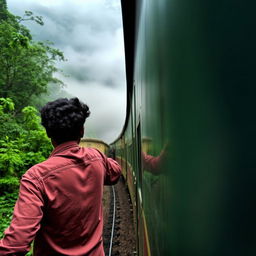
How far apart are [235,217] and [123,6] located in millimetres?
3709

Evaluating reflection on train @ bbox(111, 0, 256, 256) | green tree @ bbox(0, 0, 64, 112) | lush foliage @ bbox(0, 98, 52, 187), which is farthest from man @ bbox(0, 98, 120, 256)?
green tree @ bbox(0, 0, 64, 112)

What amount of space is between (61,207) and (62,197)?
0.16ft

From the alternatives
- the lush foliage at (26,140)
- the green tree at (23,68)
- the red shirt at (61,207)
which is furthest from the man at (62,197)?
the green tree at (23,68)

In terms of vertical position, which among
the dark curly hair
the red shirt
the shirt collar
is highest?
the dark curly hair

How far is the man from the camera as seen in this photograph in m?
1.17

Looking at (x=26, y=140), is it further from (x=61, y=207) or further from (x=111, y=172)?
(x=61, y=207)

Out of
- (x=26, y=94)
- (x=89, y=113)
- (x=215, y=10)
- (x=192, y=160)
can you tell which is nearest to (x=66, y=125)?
(x=89, y=113)

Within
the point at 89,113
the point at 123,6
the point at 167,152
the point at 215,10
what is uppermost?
the point at 123,6

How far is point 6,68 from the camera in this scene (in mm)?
16953

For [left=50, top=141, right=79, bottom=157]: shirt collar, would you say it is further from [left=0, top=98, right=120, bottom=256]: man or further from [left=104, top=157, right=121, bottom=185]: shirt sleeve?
[left=104, top=157, right=121, bottom=185]: shirt sleeve

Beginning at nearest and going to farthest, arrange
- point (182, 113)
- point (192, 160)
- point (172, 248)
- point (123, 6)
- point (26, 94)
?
point (192, 160)
point (182, 113)
point (172, 248)
point (123, 6)
point (26, 94)

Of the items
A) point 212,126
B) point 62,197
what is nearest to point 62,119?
point 62,197

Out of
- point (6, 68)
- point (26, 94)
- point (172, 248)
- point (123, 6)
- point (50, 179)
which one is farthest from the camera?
point (26, 94)

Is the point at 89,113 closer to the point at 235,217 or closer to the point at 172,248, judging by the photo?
the point at 172,248
